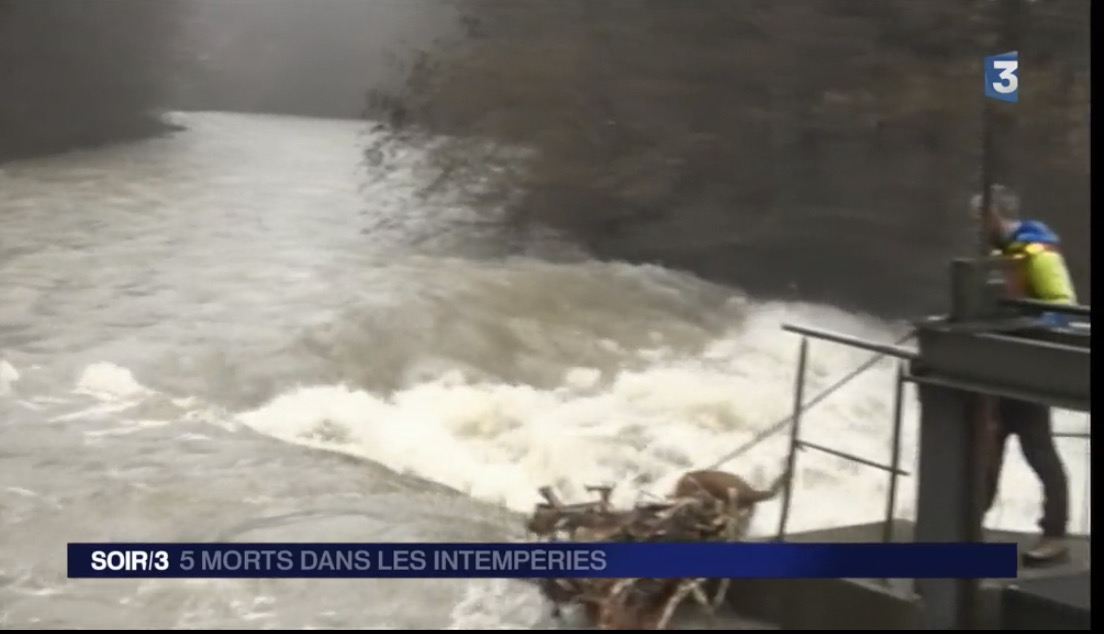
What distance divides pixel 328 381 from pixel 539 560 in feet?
1.64

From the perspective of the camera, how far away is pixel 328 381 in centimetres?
200

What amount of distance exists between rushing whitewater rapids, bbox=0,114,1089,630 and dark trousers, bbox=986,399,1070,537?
0.03 meters

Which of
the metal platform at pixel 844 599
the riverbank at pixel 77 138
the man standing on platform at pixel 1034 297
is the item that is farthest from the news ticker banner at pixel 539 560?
the riverbank at pixel 77 138

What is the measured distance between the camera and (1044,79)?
2.06 metres

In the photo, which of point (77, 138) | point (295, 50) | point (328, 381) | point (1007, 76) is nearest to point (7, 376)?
point (77, 138)

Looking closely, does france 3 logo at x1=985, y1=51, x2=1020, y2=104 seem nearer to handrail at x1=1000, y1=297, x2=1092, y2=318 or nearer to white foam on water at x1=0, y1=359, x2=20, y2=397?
handrail at x1=1000, y1=297, x2=1092, y2=318

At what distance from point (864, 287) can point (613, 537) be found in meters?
0.68

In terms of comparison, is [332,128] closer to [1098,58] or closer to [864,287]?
[864,287]

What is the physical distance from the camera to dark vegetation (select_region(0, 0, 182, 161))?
198cm

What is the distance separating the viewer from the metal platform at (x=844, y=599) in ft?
6.31

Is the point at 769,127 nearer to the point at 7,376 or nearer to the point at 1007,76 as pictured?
the point at 1007,76

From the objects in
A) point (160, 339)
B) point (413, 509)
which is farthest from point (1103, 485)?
point (160, 339)

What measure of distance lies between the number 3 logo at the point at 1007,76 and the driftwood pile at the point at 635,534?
2.99 ft

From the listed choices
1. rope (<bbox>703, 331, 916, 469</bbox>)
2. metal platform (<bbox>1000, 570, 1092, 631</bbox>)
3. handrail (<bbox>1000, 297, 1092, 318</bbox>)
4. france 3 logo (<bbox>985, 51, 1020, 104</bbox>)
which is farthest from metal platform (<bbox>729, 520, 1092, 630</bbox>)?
france 3 logo (<bbox>985, 51, 1020, 104</bbox>)
